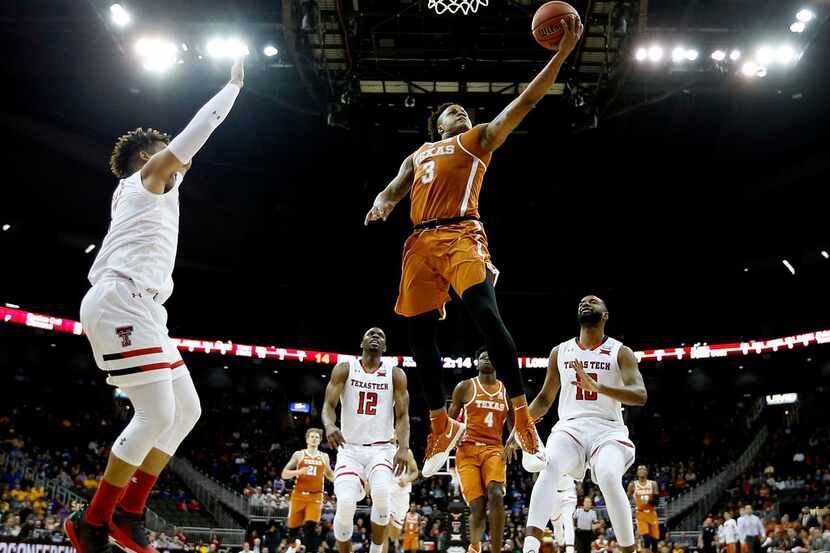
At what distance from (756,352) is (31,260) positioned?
2985cm

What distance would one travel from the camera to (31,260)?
2752cm

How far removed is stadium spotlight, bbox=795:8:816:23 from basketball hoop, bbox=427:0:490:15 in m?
6.86

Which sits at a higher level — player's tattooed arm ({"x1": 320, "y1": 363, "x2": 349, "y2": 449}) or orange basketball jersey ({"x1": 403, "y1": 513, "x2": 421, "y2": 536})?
player's tattooed arm ({"x1": 320, "y1": 363, "x2": 349, "y2": 449})

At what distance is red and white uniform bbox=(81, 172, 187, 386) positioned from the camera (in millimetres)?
4121

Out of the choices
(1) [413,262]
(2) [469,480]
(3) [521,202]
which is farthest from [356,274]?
(1) [413,262]

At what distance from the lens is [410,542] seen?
65.6 feet

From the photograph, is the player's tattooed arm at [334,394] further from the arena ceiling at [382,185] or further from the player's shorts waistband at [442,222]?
the arena ceiling at [382,185]

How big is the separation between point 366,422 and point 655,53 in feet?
39.2

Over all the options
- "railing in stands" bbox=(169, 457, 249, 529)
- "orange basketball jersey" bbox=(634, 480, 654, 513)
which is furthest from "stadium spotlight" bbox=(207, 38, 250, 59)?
"railing in stands" bbox=(169, 457, 249, 529)

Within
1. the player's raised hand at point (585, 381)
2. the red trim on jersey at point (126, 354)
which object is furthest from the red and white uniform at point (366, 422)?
the red trim on jersey at point (126, 354)

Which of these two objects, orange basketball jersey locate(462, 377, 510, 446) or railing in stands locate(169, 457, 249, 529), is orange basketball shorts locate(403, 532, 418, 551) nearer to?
railing in stands locate(169, 457, 249, 529)

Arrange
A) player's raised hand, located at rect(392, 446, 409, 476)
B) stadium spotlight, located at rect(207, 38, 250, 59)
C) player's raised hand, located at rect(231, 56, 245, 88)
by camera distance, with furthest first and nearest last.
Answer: stadium spotlight, located at rect(207, 38, 250, 59)
player's raised hand, located at rect(392, 446, 409, 476)
player's raised hand, located at rect(231, 56, 245, 88)

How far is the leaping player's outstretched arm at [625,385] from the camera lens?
634cm

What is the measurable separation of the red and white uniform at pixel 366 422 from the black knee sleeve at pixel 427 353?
2.92m
